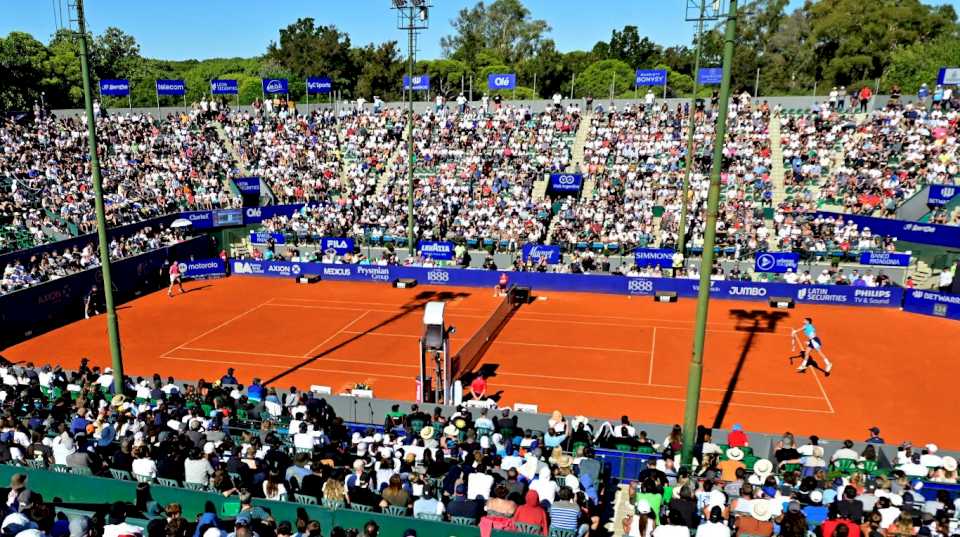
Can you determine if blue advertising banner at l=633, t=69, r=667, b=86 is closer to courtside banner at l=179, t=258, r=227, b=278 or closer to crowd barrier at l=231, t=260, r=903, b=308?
crowd barrier at l=231, t=260, r=903, b=308

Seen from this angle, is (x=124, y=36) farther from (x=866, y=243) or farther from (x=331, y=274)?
(x=866, y=243)

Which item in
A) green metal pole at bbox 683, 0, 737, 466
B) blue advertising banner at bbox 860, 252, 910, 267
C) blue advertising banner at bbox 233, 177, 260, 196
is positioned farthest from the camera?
blue advertising banner at bbox 233, 177, 260, 196

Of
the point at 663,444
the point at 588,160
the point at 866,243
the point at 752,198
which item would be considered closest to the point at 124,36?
the point at 588,160

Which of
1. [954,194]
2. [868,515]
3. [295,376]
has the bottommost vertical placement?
[295,376]

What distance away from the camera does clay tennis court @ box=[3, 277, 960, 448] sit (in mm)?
21547

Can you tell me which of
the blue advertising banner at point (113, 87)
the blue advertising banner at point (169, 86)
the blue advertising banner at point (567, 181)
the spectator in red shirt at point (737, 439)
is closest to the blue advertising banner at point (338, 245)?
the blue advertising banner at point (567, 181)

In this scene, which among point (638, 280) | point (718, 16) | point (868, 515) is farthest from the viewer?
point (638, 280)

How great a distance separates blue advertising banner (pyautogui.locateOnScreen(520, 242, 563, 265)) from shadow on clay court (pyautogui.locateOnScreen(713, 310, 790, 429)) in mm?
9639

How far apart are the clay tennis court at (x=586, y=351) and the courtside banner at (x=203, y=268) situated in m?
2.60

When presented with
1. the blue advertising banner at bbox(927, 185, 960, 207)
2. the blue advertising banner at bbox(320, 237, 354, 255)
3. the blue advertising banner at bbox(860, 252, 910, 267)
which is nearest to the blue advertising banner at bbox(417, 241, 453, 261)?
the blue advertising banner at bbox(320, 237, 354, 255)

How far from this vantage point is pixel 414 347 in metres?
27.4

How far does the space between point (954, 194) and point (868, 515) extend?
108 ft

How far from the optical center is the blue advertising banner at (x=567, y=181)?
152ft

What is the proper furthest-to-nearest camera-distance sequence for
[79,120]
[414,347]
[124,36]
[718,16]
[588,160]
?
[124,36]
[79,120]
[588,160]
[414,347]
[718,16]
